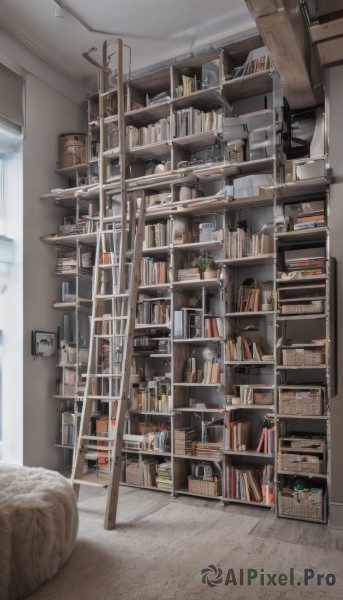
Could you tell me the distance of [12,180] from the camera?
5883 millimetres

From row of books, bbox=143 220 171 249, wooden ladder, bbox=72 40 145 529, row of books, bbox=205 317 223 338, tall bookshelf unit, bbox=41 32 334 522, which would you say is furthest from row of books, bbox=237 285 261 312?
wooden ladder, bbox=72 40 145 529

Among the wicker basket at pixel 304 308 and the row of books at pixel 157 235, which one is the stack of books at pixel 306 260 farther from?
the row of books at pixel 157 235

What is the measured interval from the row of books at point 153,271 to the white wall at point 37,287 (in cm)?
127

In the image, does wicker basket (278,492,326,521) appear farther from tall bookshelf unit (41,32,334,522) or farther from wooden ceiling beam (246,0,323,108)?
wooden ceiling beam (246,0,323,108)

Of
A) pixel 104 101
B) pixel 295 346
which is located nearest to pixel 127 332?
pixel 295 346

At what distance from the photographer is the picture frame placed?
5.77m

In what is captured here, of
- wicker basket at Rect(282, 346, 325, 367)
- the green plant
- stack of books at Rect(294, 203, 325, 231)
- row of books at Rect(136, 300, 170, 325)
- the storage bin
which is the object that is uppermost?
the storage bin

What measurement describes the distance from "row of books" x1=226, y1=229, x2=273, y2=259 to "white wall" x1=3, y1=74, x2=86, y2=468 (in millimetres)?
2277

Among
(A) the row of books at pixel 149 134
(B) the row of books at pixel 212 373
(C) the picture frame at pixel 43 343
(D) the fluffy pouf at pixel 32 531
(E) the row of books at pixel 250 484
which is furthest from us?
(C) the picture frame at pixel 43 343

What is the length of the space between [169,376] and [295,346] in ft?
4.71

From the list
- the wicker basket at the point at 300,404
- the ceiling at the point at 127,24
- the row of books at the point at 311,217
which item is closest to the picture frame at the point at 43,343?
the wicker basket at the point at 300,404

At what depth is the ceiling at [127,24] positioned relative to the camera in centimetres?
508

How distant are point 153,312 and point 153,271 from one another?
0.45m

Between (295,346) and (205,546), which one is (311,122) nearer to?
(295,346)
